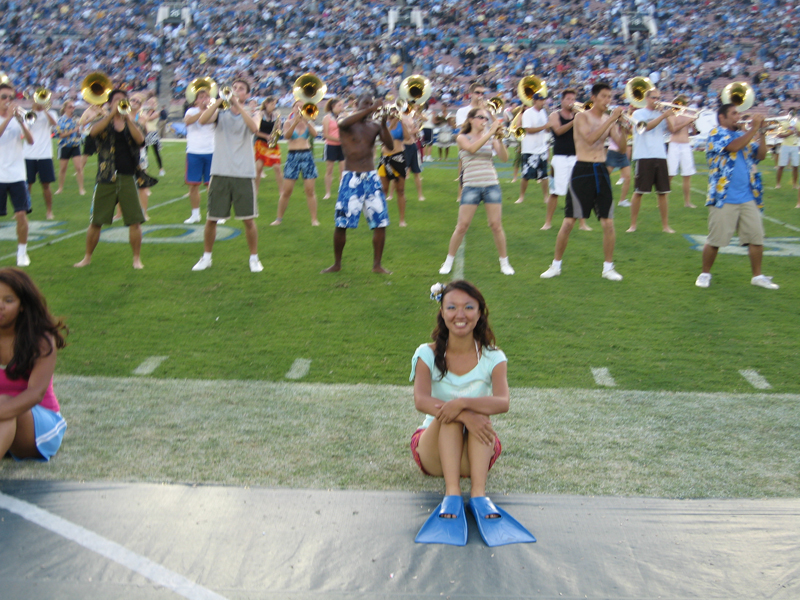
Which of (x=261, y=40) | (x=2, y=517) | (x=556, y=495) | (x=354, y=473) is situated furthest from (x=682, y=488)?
(x=261, y=40)

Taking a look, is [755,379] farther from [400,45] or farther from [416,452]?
[400,45]

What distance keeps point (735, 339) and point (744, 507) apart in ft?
9.03

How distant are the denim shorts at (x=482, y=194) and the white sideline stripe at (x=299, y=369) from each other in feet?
8.87

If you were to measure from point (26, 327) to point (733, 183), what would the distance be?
18.7ft

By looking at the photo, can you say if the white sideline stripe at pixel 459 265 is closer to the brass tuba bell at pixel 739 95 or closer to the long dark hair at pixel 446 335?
the brass tuba bell at pixel 739 95

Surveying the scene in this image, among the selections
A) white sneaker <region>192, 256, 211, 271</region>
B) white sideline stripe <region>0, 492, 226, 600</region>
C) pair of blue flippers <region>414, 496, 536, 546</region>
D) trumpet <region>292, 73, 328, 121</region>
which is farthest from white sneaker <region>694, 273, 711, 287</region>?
white sideline stripe <region>0, 492, 226, 600</region>

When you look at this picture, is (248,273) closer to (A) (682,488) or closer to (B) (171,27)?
(A) (682,488)

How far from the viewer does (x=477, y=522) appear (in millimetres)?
2926

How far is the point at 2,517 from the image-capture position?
9.68ft

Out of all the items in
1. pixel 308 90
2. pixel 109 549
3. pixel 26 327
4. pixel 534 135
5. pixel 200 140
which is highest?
pixel 308 90

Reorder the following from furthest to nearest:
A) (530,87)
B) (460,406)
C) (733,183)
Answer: (530,87) < (733,183) < (460,406)

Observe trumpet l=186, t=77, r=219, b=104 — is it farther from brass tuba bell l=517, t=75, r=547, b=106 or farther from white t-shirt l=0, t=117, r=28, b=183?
brass tuba bell l=517, t=75, r=547, b=106

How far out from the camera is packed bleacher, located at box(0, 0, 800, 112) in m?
35.0

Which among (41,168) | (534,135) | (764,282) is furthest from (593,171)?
(41,168)
